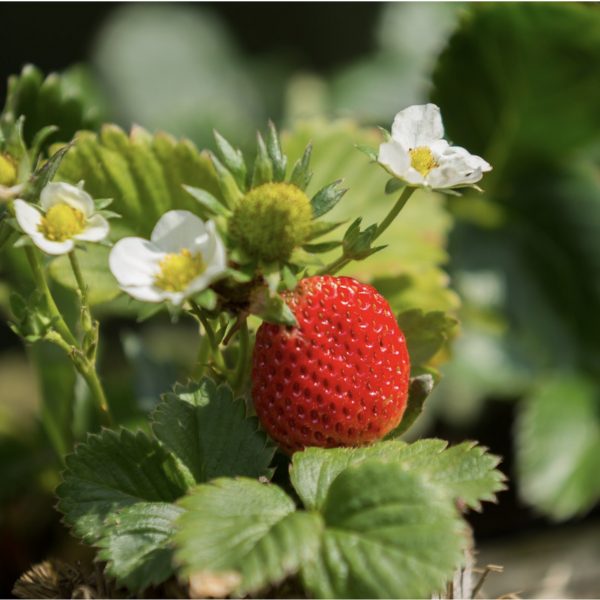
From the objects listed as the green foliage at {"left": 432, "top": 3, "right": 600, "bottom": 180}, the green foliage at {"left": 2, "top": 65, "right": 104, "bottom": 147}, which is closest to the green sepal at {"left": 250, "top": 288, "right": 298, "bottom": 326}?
the green foliage at {"left": 2, "top": 65, "right": 104, "bottom": 147}

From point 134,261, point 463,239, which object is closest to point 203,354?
point 134,261

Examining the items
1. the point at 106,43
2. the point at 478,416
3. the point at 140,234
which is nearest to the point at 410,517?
the point at 140,234

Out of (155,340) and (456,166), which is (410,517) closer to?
(456,166)

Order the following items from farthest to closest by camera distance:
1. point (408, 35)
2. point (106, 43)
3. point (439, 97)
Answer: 1. point (106, 43)
2. point (408, 35)
3. point (439, 97)

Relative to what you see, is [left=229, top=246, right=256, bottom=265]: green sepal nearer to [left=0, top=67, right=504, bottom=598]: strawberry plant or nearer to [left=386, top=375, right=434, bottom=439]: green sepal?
[left=0, top=67, right=504, bottom=598]: strawberry plant

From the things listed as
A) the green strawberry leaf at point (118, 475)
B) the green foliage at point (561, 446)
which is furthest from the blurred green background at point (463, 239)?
the green strawberry leaf at point (118, 475)

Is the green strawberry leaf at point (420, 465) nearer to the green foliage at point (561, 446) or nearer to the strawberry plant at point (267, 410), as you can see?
the strawberry plant at point (267, 410)
